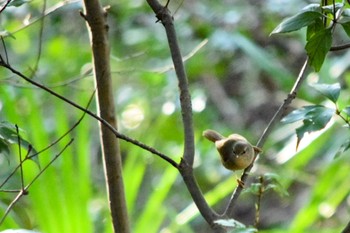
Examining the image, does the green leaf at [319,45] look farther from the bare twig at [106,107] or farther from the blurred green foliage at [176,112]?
the blurred green foliage at [176,112]

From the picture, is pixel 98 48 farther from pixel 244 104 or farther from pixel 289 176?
pixel 244 104

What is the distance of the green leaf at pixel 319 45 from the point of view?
33.0 inches

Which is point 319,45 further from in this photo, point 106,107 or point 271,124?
point 106,107

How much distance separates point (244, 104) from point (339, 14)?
2.31 meters

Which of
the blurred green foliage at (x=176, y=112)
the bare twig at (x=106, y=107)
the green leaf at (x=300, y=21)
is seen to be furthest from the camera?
the blurred green foliage at (x=176, y=112)

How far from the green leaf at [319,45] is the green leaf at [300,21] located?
0.7 inches

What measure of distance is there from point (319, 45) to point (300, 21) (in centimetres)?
3

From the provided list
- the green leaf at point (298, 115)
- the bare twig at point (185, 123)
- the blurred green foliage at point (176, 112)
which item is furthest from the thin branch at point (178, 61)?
the blurred green foliage at point (176, 112)

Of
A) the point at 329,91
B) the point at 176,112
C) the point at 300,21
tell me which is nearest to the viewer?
the point at 300,21

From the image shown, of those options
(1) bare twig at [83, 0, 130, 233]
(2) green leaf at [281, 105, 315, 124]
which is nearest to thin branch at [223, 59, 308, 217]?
(2) green leaf at [281, 105, 315, 124]

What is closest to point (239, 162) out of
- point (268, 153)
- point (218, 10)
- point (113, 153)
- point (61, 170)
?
point (113, 153)

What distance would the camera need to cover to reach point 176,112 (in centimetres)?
255

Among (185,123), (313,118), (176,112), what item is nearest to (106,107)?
(185,123)

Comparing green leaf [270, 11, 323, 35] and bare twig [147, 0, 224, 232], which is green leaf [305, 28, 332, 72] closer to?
green leaf [270, 11, 323, 35]
